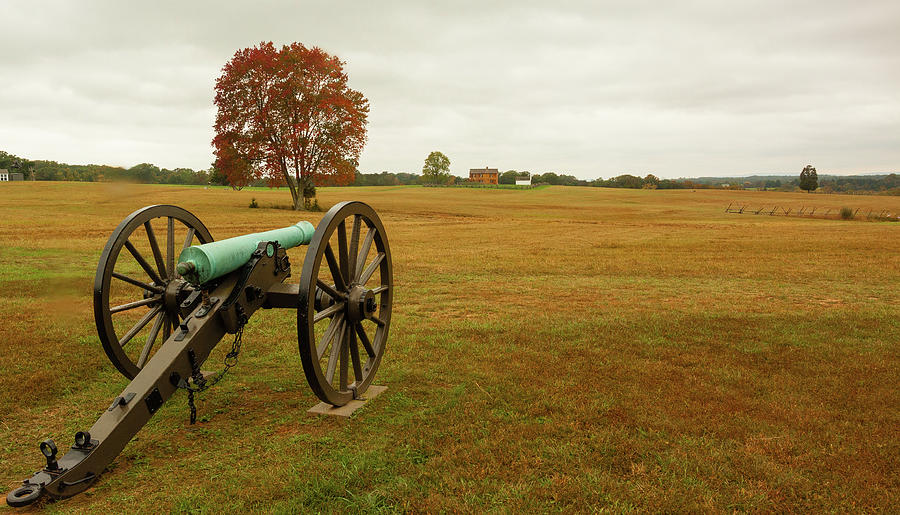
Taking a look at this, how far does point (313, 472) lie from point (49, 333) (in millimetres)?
5648

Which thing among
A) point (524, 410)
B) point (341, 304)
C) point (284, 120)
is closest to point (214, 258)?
point (341, 304)

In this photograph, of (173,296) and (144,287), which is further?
(173,296)

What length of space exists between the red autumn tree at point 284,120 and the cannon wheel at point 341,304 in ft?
105

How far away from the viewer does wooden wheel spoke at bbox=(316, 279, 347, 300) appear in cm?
463

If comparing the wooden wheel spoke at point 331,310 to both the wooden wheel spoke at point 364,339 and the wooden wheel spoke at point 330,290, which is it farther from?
the wooden wheel spoke at point 364,339

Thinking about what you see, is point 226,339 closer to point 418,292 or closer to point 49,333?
point 49,333

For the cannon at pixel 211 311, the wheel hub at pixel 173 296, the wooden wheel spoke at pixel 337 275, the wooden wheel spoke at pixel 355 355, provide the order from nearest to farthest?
1. the cannon at pixel 211 311
2. the wooden wheel spoke at pixel 337 275
3. the wooden wheel spoke at pixel 355 355
4. the wheel hub at pixel 173 296

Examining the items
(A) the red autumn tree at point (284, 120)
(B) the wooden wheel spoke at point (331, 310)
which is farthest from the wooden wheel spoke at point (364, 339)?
(A) the red autumn tree at point (284, 120)

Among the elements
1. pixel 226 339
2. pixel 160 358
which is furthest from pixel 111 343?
pixel 226 339

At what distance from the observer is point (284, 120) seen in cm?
3612

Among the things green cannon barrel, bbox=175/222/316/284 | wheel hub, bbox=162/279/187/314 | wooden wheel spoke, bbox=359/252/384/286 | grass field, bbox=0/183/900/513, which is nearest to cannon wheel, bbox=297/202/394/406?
wooden wheel spoke, bbox=359/252/384/286

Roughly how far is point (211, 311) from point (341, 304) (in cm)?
111

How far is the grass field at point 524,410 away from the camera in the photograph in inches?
150

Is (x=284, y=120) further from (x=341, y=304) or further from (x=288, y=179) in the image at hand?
(x=341, y=304)
